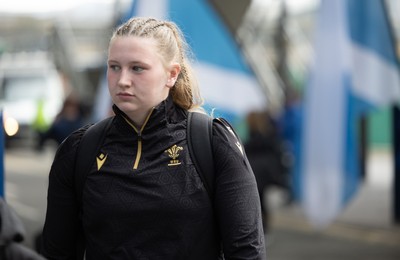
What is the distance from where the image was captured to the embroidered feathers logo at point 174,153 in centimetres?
246

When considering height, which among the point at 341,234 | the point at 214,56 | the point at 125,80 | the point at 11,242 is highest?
the point at 214,56

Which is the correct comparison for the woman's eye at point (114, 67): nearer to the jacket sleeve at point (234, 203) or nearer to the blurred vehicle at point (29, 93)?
the jacket sleeve at point (234, 203)

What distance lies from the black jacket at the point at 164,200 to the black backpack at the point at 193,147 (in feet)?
0.06

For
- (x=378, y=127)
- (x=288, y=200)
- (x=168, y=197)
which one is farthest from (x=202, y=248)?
(x=378, y=127)

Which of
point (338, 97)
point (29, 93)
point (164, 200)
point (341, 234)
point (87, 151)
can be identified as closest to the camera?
point (164, 200)

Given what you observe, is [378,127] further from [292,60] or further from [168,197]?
[168,197]

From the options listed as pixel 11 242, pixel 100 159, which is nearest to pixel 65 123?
pixel 100 159

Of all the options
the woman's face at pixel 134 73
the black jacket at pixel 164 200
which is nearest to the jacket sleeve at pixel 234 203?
the black jacket at pixel 164 200

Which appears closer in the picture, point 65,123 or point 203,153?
point 203,153

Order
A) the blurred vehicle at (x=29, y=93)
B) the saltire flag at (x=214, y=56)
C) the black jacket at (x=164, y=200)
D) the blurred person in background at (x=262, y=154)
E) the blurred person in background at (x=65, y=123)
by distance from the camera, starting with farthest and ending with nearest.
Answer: the blurred vehicle at (x=29, y=93)
the blurred person in background at (x=65, y=123)
the blurred person in background at (x=262, y=154)
the saltire flag at (x=214, y=56)
the black jacket at (x=164, y=200)

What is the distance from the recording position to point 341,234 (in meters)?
9.99

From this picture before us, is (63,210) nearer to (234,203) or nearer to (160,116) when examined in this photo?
(160,116)

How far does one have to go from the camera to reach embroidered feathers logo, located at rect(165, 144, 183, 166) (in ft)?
8.07

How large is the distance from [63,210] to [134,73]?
49 cm
